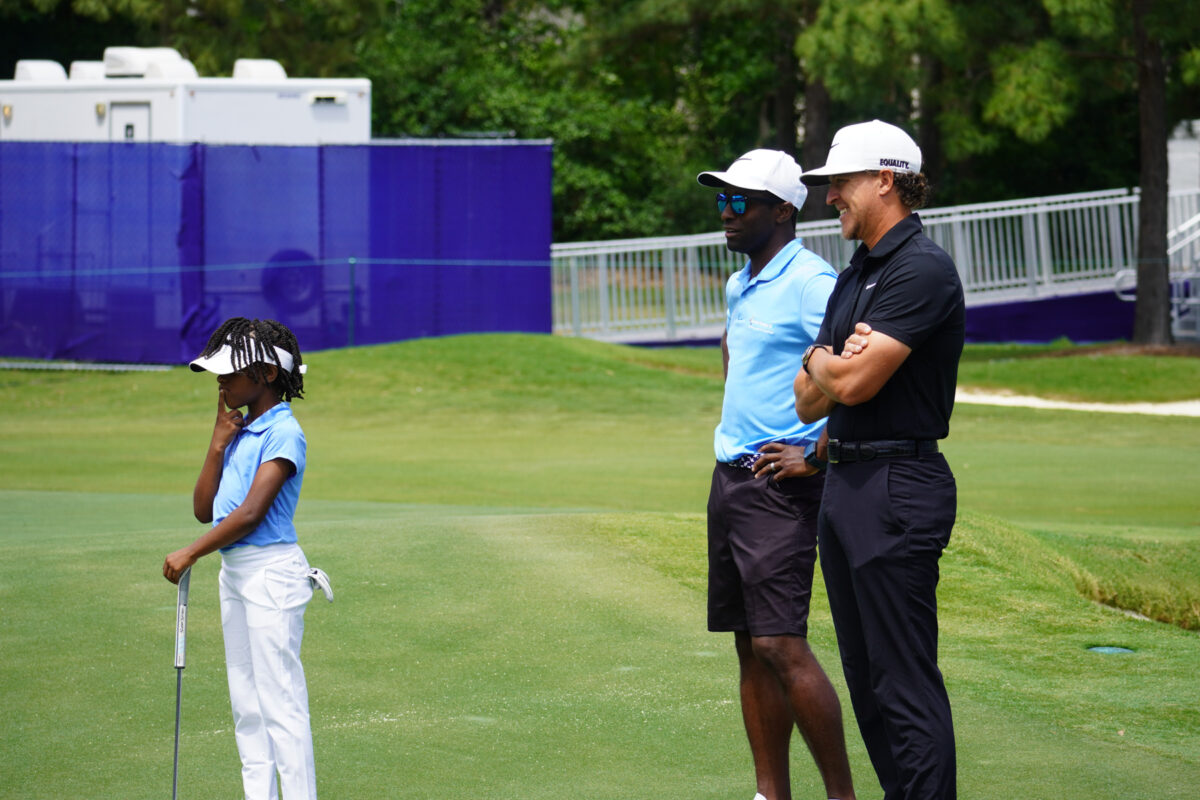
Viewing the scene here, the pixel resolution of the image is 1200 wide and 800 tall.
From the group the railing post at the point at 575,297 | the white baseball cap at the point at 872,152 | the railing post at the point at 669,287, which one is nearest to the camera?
the white baseball cap at the point at 872,152

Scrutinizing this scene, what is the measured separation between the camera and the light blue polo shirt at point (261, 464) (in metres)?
4.35

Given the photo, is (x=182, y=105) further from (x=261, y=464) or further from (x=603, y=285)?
(x=261, y=464)

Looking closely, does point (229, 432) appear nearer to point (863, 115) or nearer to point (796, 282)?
point (796, 282)

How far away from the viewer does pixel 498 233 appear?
21.8 metres

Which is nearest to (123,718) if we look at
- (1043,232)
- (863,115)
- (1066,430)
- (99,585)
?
(99,585)

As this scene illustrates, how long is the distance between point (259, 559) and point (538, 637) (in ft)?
8.05

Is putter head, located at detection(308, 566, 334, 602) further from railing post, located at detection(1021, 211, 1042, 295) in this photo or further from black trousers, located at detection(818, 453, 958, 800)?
railing post, located at detection(1021, 211, 1042, 295)

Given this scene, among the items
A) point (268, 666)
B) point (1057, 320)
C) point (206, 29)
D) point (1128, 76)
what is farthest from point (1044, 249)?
point (268, 666)

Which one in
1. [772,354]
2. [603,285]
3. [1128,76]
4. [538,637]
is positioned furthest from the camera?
[603,285]

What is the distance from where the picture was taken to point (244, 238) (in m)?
20.9

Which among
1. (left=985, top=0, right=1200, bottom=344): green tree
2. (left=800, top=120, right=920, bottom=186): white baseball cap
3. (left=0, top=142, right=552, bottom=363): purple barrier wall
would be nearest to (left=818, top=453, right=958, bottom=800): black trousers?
(left=800, top=120, right=920, bottom=186): white baseball cap

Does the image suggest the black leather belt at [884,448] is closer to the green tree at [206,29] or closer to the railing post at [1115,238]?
the railing post at [1115,238]

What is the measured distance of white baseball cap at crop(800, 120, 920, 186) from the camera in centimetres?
423

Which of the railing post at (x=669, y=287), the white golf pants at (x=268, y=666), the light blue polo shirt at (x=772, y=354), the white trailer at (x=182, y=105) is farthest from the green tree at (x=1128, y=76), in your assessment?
the white golf pants at (x=268, y=666)
